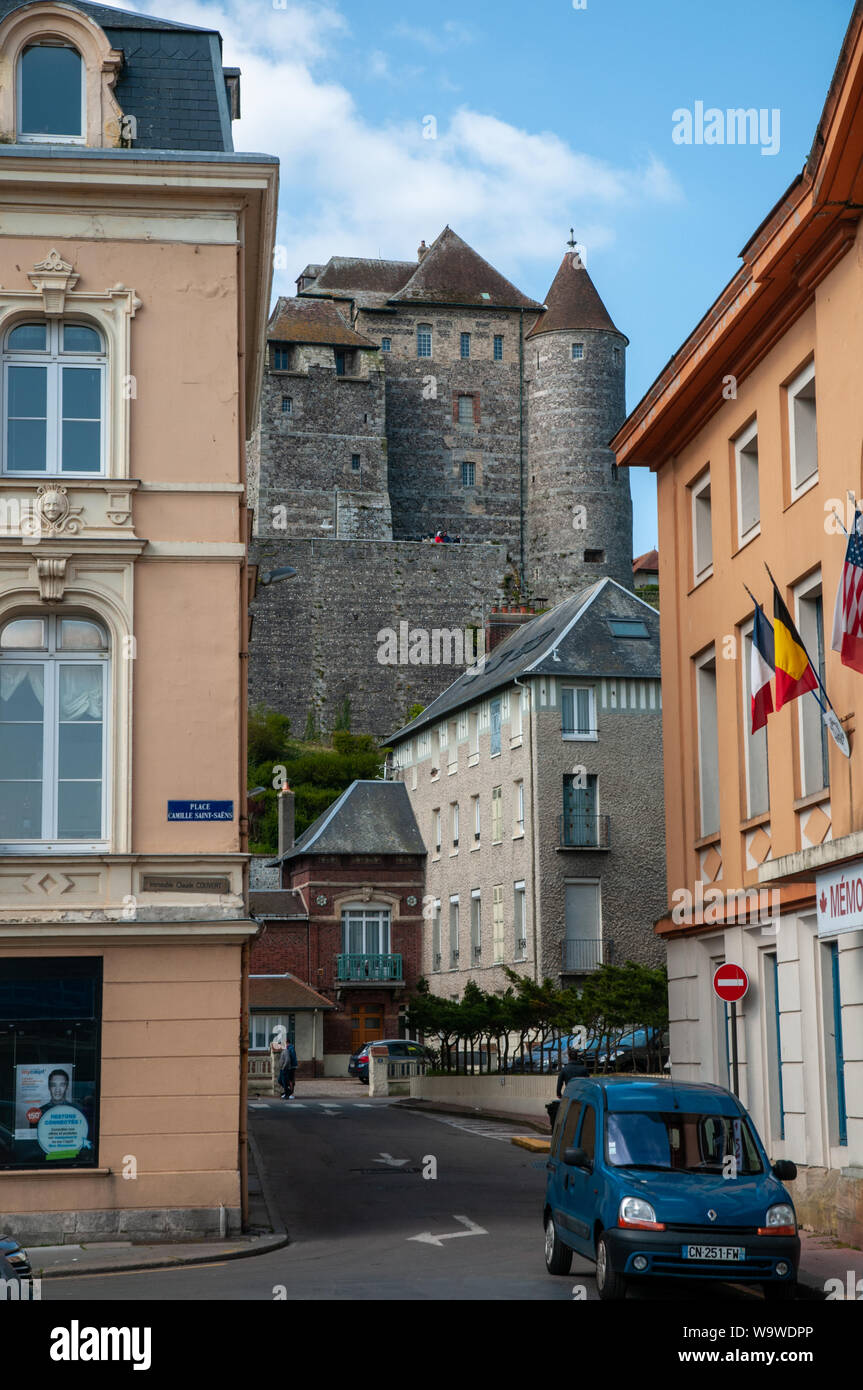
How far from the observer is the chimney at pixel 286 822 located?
211 ft

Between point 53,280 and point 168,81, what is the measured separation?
281cm

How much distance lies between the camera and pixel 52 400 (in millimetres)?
17859

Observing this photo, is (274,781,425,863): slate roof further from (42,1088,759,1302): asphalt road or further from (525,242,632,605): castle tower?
(525,242,632,605): castle tower

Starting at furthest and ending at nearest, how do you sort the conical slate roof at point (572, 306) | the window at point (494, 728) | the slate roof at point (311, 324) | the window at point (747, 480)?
the conical slate roof at point (572, 306) → the slate roof at point (311, 324) → the window at point (494, 728) → the window at point (747, 480)

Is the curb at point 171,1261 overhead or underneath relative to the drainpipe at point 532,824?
underneath

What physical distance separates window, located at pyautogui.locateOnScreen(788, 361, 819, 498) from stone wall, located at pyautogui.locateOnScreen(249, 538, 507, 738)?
71902 mm

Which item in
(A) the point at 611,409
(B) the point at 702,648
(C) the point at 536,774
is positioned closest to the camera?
(B) the point at 702,648

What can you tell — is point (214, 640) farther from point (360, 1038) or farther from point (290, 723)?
point (290, 723)

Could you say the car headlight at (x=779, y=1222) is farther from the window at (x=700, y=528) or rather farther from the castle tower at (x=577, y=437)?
the castle tower at (x=577, y=437)

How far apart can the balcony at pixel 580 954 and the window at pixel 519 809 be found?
3.29 m

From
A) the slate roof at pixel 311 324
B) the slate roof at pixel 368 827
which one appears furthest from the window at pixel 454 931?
the slate roof at pixel 311 324

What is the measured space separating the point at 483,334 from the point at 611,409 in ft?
30.6
